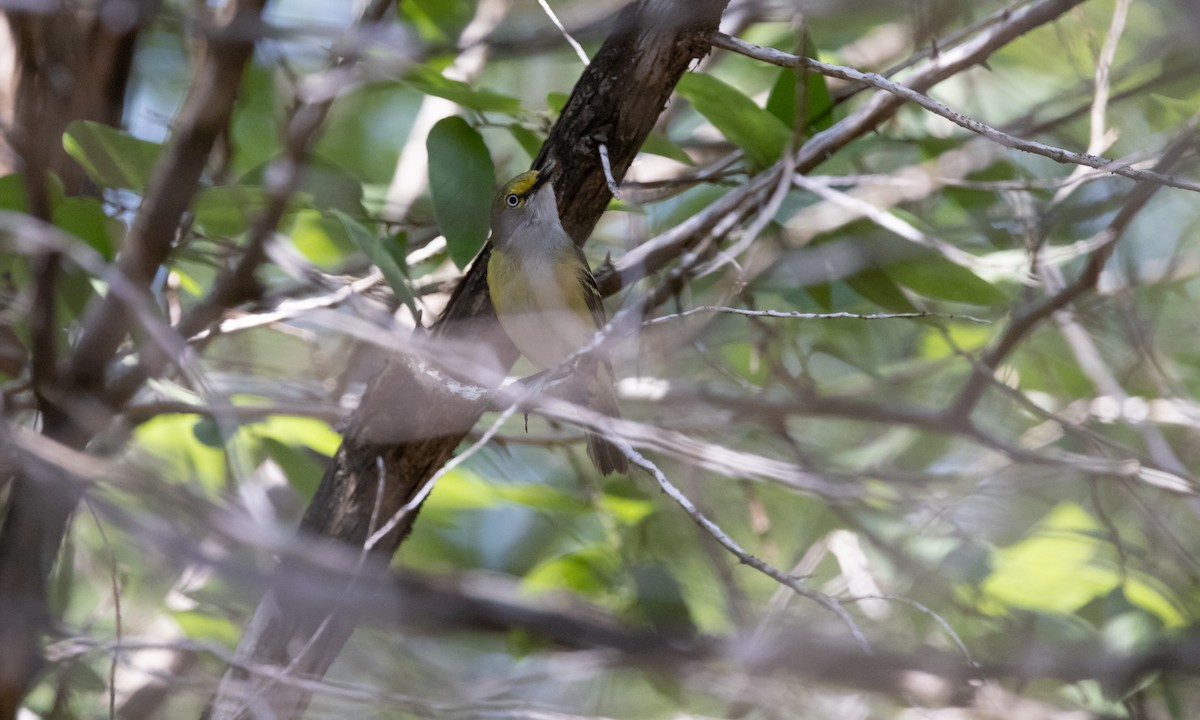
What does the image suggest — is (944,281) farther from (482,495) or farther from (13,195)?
(13,195)

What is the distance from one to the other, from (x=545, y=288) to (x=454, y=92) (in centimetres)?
83

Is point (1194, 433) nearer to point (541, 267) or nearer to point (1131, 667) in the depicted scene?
point (541, 267)

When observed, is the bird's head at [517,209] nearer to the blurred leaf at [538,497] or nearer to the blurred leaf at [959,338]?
the blurred leaf at [538,497]

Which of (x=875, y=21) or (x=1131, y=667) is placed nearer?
(x=1131, y=667)

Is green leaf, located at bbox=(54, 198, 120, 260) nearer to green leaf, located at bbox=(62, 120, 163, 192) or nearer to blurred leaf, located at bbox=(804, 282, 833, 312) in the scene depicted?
green leaf, located at bbox=(62, 120, 163, 192)

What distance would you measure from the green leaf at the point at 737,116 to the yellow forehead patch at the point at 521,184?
545 mm

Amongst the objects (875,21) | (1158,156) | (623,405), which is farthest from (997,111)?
(623,405)

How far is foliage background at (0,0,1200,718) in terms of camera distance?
3037 millimetres

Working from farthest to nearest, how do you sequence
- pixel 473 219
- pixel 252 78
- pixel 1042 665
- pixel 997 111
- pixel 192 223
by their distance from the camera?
pixel 997 111 < pixel 252 78 < pixel 192 223 < pixel 473 219 < pixel 1042 665

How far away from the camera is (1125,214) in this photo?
3172mm

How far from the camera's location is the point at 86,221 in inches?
119

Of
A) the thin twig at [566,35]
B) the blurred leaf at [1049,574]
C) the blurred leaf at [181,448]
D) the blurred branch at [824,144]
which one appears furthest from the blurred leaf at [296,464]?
the blurred leaf at [1049,574]

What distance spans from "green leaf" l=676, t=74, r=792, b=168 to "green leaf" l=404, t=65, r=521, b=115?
1.71 feet

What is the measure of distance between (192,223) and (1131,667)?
2842mm
